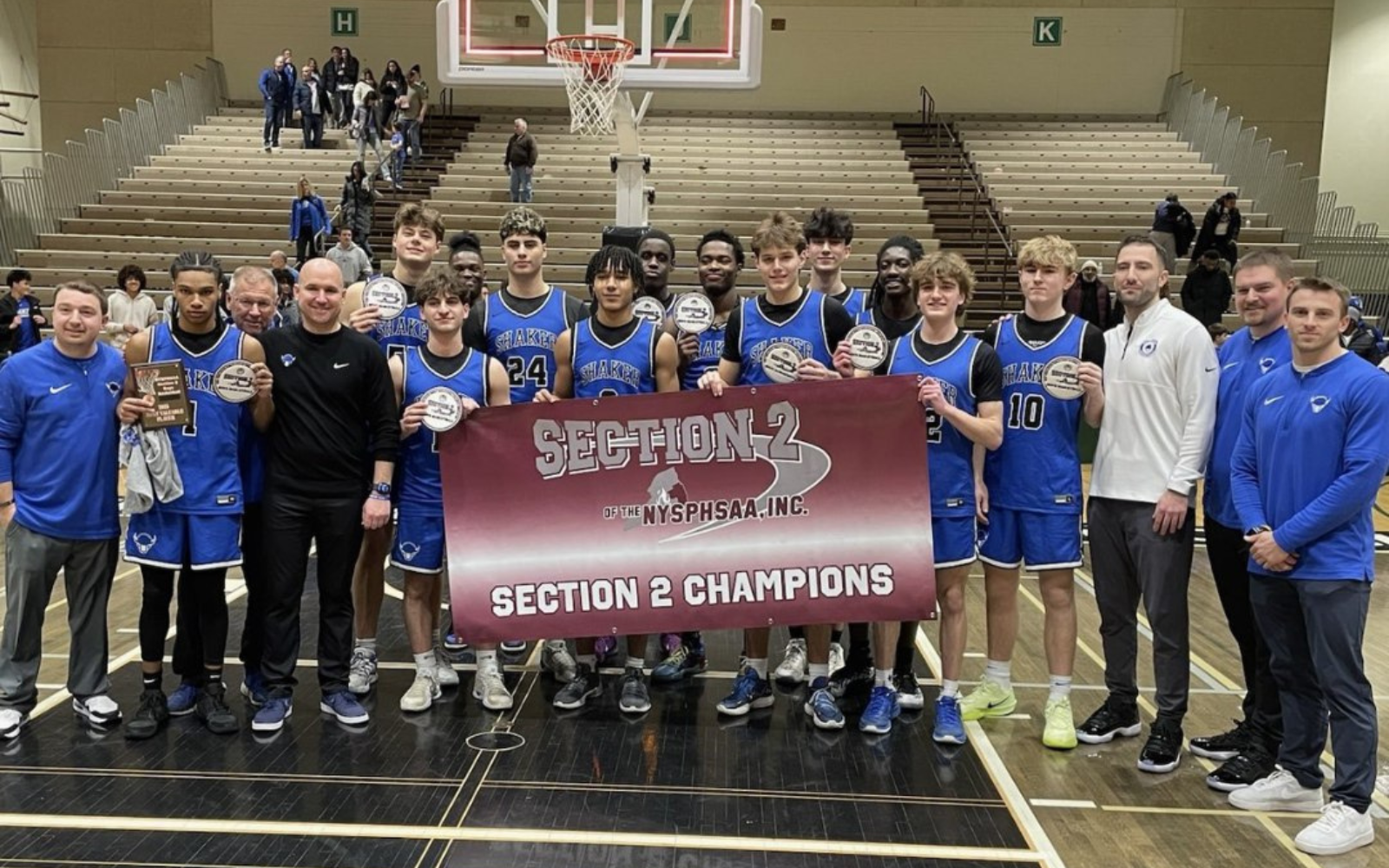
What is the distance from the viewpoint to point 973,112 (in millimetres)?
22469

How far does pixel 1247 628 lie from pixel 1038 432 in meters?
1.29

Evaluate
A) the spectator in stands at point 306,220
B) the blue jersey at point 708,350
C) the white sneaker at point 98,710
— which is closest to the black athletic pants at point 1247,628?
the blue jersey at point 708,350

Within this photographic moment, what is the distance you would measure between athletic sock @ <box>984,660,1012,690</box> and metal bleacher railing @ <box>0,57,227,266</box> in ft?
62.2

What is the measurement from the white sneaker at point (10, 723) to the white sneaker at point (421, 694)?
1643 millimetres

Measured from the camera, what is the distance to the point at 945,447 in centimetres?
459

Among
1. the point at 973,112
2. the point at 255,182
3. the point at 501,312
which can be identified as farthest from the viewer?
the point at 973,112

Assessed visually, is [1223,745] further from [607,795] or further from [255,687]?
[255,687]

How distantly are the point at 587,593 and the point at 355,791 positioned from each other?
1.33 m

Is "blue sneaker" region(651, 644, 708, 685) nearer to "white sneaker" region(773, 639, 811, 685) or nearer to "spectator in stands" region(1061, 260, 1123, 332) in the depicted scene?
"white sneaker" region(773, 639, 811, 685)

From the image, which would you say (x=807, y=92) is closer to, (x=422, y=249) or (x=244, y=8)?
(x=244, y=8)

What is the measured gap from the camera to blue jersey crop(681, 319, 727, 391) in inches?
203

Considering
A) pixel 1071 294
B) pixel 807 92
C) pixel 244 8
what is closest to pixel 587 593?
pixel 1071 294

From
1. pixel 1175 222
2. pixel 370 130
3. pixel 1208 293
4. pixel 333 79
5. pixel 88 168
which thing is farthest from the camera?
pixel 333 79

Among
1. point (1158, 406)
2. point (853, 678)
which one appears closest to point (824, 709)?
point (853, 678)
